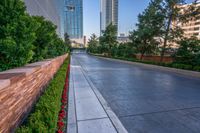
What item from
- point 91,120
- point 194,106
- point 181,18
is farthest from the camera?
point 181,18

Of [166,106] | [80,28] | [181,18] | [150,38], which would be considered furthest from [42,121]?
[80,28]

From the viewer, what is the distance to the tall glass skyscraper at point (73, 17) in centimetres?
7025

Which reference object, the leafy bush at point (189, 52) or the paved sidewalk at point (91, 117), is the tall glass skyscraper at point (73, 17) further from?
the paved sidewalk at point (91, 117)

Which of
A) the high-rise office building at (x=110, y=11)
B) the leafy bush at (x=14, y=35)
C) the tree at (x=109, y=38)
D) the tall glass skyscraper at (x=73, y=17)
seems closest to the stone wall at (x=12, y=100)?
the leafy bush at (x=14, y=35)

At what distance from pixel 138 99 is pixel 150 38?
56.0 ft

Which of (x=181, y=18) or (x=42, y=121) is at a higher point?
(x=181, y=18)

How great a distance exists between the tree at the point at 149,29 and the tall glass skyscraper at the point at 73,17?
53517 millimetres

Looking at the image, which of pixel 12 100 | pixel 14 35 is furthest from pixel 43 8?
pixel 12 100

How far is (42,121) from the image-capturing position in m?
2.76

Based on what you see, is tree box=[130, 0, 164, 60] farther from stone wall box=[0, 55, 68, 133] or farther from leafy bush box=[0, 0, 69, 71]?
stone wall box=[0, 55, 68, 133]

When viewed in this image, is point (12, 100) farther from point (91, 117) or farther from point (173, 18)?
point (173, 18)

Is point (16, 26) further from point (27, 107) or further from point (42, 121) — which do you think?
point (42, 121)

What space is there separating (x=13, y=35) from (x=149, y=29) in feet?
58.8

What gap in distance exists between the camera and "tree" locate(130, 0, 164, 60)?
18766mm
